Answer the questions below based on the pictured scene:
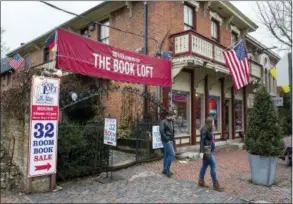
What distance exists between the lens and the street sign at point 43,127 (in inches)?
247

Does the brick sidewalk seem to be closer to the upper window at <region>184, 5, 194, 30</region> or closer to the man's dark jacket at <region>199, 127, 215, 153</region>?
the man's dark jacket at <region>199, 127, 215, 153</region>

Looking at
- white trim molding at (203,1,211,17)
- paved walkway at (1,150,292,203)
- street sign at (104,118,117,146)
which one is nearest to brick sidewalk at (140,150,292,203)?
paved walkway at (1,150,292,203)

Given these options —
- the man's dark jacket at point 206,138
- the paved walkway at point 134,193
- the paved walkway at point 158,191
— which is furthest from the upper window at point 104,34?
the man's dark jacket at point 206,138

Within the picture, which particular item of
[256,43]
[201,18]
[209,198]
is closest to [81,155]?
[209,198]

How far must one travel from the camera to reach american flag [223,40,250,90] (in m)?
10.7

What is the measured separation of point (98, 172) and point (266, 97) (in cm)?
510

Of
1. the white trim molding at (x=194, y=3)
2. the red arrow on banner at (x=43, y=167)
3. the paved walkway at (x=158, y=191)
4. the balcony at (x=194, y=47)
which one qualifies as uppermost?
the white trim molding at (x=194, y=3)

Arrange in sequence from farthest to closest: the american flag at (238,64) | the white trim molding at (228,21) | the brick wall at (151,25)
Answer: the white trim molding at (228,21)
the brick wall at (151,25)
the american flag at (238,64)

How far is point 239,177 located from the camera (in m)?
8.38

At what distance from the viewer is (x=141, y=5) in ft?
43.0

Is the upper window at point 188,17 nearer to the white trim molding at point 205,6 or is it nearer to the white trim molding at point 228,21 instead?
the white trim molding at point 205,6

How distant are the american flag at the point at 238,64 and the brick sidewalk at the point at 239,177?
292cm

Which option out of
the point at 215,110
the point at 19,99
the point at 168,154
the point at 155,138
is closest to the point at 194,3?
the point at 215,110

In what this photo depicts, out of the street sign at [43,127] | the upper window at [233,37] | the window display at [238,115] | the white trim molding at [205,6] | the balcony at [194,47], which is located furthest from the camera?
the window display at [238,115]
